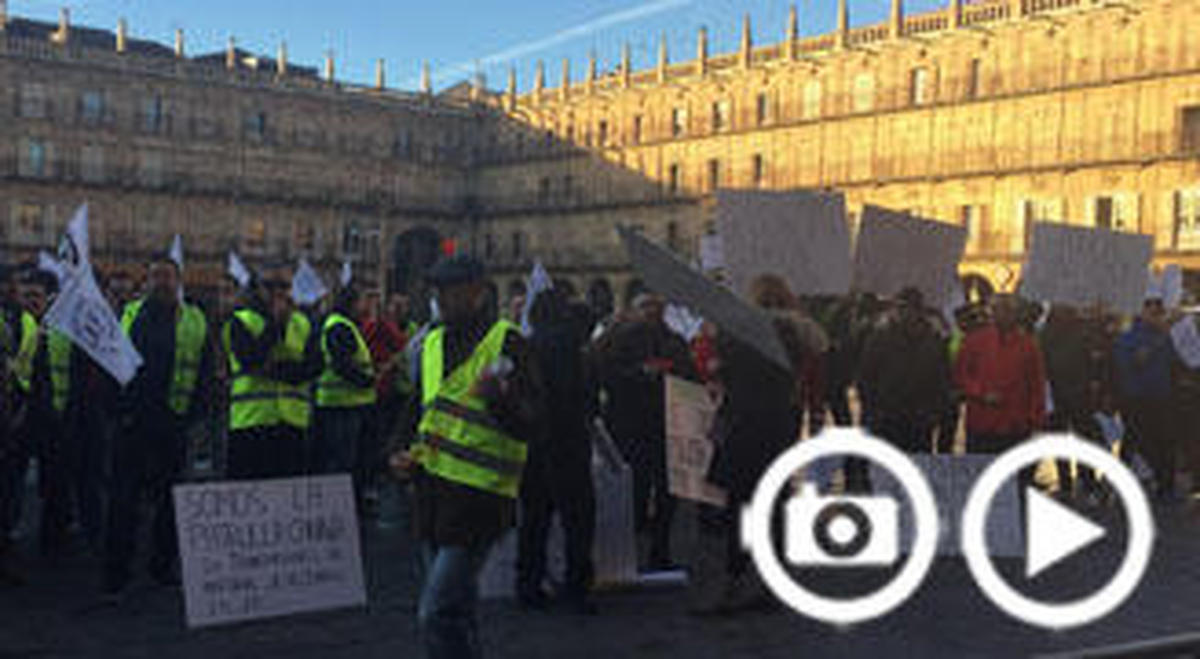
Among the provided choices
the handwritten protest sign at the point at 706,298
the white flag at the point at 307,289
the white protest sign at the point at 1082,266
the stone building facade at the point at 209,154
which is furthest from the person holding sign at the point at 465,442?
the stone building facade at the point at 209,154

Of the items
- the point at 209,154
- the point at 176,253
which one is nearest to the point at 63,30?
the point at 209,154

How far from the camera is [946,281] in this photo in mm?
9141

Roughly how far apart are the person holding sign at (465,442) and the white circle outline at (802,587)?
7.45 ft

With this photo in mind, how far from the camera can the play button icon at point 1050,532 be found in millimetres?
8594

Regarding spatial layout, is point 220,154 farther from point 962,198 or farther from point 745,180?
point 962,198

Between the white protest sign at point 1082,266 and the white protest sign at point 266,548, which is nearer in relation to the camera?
the white protest sign at point 266,548

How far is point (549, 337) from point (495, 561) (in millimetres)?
1228

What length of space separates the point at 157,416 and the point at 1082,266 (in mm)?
6752

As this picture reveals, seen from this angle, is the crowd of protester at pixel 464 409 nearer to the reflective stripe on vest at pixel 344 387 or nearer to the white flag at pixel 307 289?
the reflective stripe on vest at pixel 344 387

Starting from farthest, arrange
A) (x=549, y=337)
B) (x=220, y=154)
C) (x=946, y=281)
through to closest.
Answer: (x=220, y=154) → (x=946, y=281) → (x=549, y=337)

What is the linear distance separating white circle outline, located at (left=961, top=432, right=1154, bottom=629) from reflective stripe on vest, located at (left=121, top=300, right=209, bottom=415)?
4.60 m

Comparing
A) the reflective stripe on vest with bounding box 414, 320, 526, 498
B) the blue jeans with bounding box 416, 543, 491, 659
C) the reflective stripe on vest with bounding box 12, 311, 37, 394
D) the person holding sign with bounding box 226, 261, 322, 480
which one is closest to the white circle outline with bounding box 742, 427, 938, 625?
the reflective stripe on vest with bounding box 414, 320, 526, 498

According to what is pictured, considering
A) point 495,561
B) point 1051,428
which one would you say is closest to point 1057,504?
point 1051,428
